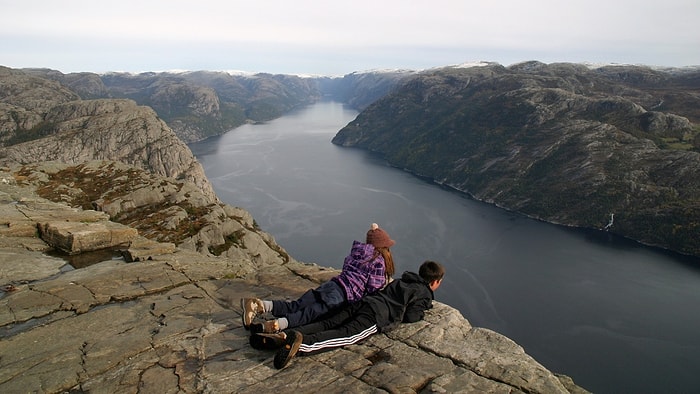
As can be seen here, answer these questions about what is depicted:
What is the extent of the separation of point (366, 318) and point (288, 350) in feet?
9.04

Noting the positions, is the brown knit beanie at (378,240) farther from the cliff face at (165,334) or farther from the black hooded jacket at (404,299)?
the cliff face at (165,334)

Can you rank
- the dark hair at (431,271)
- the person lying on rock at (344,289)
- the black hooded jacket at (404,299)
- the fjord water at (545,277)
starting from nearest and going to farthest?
the person lying on rock at (344,289) < the black hooded jacket at (404,299) < the dark hair at (431,271) < the fjord water at (545,277)

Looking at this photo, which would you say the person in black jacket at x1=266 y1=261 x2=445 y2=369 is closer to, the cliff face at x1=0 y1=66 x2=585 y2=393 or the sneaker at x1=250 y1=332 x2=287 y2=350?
the sneaker at x1=250 y1=332 x2=287 y2=350

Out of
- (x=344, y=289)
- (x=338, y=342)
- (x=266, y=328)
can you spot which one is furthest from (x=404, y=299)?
(x=266, y=328)

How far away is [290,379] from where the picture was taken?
10.5 meters

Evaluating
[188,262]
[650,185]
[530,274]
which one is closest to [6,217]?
[188,262]

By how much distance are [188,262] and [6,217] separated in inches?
579

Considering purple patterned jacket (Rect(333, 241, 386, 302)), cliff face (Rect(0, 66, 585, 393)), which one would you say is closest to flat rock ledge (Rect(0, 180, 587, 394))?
cliff face (Rect(0, 66, 585, 393))

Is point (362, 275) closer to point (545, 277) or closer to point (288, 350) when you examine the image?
point (288, 350)

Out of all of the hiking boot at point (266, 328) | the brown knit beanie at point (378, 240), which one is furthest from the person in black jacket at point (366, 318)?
the brown knit beanie at point (378, 240)

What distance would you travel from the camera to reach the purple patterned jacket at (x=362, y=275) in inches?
531

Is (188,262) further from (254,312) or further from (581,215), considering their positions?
(581,215)

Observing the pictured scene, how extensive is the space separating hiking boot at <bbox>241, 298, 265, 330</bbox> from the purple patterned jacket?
2600 mm

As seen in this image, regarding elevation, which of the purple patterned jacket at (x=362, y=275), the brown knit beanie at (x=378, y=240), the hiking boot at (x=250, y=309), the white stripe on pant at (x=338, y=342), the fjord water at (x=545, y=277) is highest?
the brown knit beanie at (x=378, y=240)
